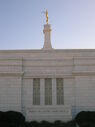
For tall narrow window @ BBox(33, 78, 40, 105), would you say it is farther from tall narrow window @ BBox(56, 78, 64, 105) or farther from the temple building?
tall narrow window @ BBox(56, 78, 64, 105)

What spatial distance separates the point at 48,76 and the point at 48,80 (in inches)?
14.6

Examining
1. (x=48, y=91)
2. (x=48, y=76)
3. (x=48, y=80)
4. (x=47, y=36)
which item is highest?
(x=47, y=36)

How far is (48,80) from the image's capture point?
817 inches

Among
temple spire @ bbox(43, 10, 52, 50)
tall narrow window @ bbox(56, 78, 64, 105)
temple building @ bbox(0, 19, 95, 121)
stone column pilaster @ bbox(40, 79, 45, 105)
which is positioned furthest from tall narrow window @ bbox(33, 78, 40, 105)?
temple spire @ bbox(43, 10, 52, 50)

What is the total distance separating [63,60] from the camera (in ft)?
68.3

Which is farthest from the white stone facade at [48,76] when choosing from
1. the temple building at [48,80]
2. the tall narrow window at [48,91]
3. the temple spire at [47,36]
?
the temple spire at [47,36]

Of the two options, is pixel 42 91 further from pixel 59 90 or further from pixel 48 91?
pixel 59 90

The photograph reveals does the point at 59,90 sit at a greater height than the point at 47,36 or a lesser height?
lesser

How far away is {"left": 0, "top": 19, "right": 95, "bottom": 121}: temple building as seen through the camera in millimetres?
20156

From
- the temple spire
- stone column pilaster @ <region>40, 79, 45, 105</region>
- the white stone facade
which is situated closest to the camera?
the white stone facade

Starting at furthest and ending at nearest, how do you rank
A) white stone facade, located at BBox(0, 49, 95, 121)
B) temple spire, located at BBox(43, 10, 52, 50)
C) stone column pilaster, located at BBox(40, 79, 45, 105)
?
temple spire, located at BBox(43, 10, 52, 50) < stone column pilaster, located at BBox(40, 79, 45, 105) < white stone facade, located at BBox(0, 49, 95, 121)

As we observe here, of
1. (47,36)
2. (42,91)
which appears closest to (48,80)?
(42,91)

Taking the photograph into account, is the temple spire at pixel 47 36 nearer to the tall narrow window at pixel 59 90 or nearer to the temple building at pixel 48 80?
the temple building at pixel 48 80

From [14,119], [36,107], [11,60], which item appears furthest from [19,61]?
[14,119]
